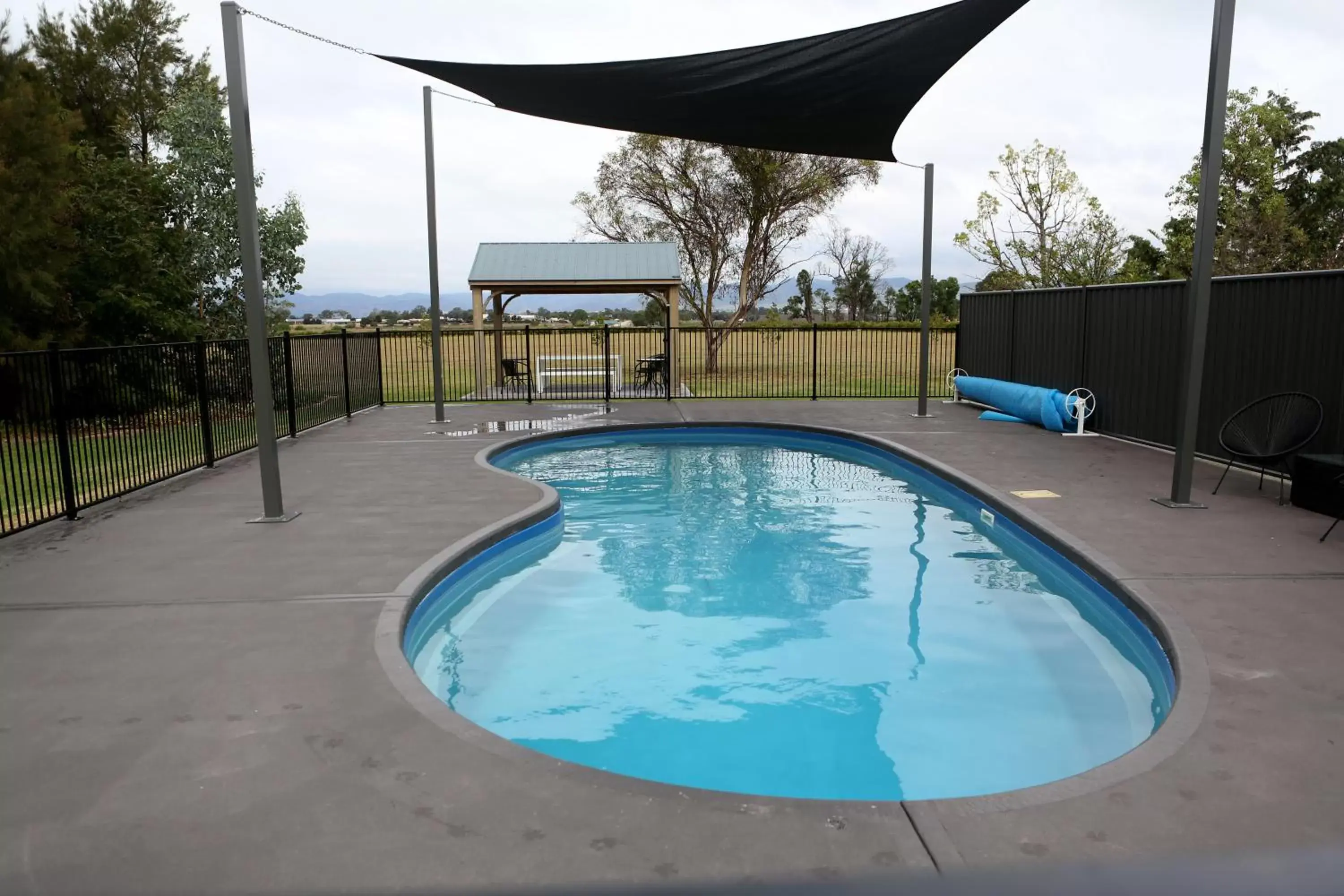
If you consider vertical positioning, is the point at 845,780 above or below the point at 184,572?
below

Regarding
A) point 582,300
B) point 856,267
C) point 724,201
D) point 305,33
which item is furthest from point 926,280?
point 856,267

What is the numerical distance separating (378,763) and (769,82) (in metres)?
6.14

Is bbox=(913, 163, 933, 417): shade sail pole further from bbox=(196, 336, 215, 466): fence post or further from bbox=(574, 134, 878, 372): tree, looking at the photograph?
bbox=(574, 134, 878, 372): tree

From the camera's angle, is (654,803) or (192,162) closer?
(654,803)

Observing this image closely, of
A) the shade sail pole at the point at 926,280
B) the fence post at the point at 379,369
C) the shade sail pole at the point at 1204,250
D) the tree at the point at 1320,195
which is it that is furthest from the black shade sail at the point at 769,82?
the tree at the point at 1320,195

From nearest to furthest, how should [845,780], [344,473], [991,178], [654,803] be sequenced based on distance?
[654,803] → [845,780] → [344,473] → [991,178]

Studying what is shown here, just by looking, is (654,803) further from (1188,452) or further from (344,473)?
(344,473)

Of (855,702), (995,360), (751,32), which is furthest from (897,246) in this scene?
(855,702)

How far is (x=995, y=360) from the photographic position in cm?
1534

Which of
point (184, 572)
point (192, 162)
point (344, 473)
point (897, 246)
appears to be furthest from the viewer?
point (897, 246)

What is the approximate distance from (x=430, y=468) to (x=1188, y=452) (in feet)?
23.7

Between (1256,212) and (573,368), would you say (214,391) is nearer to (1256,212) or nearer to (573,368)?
(573,368)

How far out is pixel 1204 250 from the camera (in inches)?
267

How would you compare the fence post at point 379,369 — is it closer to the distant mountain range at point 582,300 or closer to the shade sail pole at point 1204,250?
the distant mountain range at point 582,300
